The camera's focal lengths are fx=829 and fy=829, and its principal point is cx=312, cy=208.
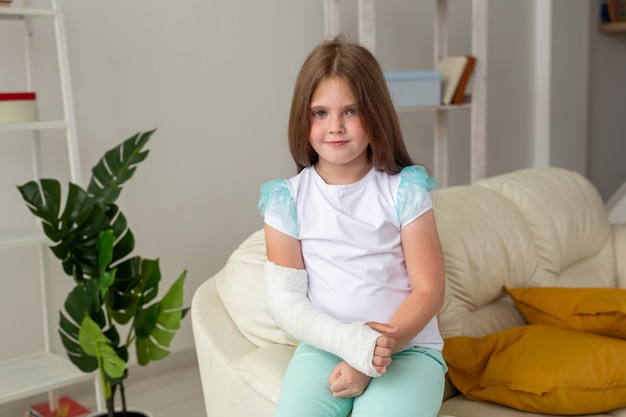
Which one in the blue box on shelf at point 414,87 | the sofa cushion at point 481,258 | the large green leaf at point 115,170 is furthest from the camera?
the blue box on shelf at point 414,87

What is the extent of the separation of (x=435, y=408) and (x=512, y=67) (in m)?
3.53

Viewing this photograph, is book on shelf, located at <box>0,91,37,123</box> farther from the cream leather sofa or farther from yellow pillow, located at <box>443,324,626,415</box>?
yellow pillow, located at <box>443,324,626,415</box>

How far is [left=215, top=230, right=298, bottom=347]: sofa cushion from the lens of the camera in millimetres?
1790

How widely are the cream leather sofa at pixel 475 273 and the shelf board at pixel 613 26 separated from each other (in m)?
2.63

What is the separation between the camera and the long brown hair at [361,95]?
1.57 metres

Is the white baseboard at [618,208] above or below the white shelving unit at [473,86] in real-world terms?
below

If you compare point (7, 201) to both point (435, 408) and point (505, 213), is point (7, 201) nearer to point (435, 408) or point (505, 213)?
→ point (505, 213)

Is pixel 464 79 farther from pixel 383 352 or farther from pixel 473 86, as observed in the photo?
pixel 383 352

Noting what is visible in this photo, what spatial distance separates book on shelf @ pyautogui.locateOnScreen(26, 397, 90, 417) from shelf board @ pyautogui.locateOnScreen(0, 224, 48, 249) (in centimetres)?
58

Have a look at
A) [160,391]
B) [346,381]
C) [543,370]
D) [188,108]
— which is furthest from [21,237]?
[543,370]

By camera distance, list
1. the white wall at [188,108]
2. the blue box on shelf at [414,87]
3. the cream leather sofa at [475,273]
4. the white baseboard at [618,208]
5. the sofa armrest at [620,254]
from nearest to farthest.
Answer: the cream leather sofa at [475,273], the sofa armrest at [620,254], the white wall at [188,108], the blue box on shelf at [414,87], the white baseboard at [618,208]

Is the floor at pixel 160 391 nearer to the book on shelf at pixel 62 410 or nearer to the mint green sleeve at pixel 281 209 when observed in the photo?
the book on shelf at pixel 62 410

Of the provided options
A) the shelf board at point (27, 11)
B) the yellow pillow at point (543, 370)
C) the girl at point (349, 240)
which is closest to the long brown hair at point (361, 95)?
the girl at point (349, 240)

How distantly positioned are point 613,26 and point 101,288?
4150 mm
